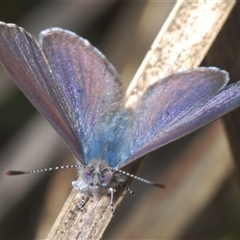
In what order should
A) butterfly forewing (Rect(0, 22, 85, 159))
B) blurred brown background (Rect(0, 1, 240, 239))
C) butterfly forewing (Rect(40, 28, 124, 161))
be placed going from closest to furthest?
butterfly forewing (Rect(0, 22, 85, 159)) < butterfly forewing (Rect(40, 28, 124, 161)) < blurred brown background (Rect(0, 1, 240, 239))

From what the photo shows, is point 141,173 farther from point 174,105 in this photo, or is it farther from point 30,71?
point 30,71

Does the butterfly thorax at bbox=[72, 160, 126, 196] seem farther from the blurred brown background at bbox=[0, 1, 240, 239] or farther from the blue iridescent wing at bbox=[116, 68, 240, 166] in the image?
the blurred brown background at bbox=[0, 1, 240, 239]

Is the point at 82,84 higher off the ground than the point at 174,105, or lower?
higher

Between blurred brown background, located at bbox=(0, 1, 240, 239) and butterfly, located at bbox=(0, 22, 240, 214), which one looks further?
blurred brown background, located at bbox=(0, 1, 240, 239)

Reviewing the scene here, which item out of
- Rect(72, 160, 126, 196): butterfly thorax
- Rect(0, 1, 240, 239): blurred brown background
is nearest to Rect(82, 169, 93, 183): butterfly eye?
Rect(72, 160, 126, 196): butterfly thorax

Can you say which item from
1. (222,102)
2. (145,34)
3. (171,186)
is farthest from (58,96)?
(145,34)

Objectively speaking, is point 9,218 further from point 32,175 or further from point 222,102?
point 222,102

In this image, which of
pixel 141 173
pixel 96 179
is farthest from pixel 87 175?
pixel 141 173
